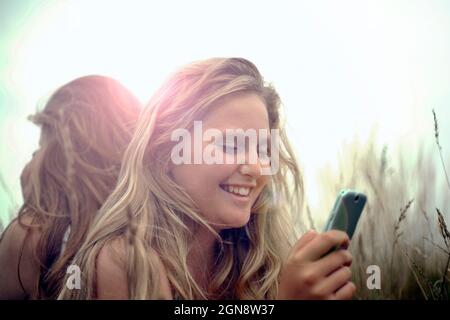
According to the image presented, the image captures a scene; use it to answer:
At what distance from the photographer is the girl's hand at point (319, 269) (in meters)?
1.28

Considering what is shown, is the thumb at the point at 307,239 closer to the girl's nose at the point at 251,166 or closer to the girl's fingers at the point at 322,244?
the girl's fingers at the point at 322,244

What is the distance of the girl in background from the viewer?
1.58 m

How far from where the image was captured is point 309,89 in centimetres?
159

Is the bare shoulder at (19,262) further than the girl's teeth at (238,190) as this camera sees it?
Yes

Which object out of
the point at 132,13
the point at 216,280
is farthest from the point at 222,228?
the point at 132,13

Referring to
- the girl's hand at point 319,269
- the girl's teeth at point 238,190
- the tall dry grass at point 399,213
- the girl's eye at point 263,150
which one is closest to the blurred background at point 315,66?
the tall dry grass at point 399,213

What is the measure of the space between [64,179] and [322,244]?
769 millimetres

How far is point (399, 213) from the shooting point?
1627mm

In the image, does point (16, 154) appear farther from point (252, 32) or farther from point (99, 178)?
point (252, 32)

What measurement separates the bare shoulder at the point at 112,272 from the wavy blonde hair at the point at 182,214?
0.01 meters

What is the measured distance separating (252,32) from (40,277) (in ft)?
2.94

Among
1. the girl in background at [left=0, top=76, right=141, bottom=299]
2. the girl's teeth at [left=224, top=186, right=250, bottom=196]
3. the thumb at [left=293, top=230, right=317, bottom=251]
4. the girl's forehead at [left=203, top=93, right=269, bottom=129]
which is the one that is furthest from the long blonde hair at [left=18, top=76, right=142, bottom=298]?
the thumb at [left=293, top=230, right=317, bottom=251]

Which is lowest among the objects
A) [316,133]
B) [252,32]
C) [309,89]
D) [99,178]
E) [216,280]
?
[216,280]

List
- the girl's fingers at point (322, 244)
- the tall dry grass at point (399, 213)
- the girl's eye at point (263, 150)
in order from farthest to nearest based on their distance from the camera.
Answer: the tall dry grass at point (399, 213) → the girl's eye at point (263, 150) → the girl's fingers at point (322, 244)
